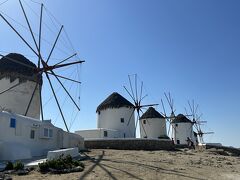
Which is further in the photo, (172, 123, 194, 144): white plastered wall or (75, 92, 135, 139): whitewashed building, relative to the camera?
(172, 123, 194, 144): white plastered wall

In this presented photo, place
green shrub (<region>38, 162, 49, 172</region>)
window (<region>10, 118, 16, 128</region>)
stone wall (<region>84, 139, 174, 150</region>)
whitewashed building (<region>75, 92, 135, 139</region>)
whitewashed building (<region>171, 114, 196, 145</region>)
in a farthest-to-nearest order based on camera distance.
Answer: whitewashed building (<region>171, 114, 196, 145</region>), whitewashed building (<region>75, 92, 135, 139</region>), stone wall (<region>84, 139, 174, 150</region>), window (<region>10, 118, 16, 128</region>), green shrub (<region>38, 162, 49, 172</region>)

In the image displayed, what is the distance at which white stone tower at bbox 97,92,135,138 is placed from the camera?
149 ft

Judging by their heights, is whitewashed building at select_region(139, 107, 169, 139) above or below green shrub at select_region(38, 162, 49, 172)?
above

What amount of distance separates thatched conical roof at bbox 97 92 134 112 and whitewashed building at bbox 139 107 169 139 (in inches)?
325

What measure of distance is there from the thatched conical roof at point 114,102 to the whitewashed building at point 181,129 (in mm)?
17375

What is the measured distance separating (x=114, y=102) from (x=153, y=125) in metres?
11.3

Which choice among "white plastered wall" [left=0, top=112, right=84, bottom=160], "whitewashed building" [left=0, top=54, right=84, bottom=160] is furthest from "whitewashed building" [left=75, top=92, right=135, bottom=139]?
"white plastered wall" [left=0, top=112, right=84, bottom=160]

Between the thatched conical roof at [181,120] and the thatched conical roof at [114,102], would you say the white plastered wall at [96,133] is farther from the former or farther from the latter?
the thatched conical roof at [181,120]

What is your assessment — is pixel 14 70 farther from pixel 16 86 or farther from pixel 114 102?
pixel 114 102

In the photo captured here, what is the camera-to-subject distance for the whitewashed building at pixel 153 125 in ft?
174

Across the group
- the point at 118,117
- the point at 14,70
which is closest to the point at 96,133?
the point at 118,117

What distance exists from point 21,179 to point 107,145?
A: 23.5 m

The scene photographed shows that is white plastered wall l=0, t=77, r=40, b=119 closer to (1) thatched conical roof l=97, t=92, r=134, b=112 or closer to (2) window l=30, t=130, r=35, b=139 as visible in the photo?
(2) window l=30, t=130, r=35, b=139

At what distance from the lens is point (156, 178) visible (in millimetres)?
13617
